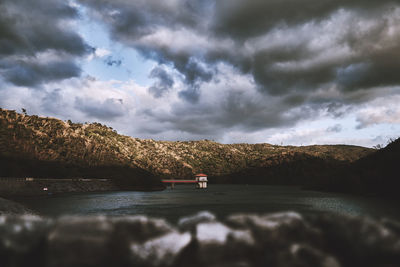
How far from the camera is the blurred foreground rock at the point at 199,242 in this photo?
120 inches

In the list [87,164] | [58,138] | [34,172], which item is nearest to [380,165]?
[34,172]

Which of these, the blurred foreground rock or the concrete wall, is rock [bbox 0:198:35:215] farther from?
the concrete wall

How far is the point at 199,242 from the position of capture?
3242mm

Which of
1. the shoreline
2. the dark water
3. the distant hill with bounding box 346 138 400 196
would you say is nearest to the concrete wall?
the shoreline

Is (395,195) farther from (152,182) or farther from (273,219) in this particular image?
(152,182)

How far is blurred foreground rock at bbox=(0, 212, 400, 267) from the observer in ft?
10.0

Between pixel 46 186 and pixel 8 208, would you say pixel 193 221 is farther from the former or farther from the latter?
pixel 46 186

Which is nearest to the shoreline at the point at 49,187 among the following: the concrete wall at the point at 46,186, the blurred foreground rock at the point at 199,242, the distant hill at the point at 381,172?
the concrete wall at the point at 46,186

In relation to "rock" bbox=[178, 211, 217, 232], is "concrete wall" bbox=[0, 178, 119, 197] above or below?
below

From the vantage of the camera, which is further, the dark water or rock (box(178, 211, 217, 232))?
the dark water

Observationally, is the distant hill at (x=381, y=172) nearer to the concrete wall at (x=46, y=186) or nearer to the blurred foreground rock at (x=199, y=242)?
the blurred foreground rock at (x=199, y=242)

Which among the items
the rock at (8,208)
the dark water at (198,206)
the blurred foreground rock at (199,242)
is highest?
the blurred foreground rock at (199,242)

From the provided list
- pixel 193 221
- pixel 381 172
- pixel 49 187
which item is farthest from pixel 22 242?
pixel 49 187

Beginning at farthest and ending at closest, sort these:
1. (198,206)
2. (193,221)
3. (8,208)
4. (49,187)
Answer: (49,187), (198,206), (8,208), (193,221)
